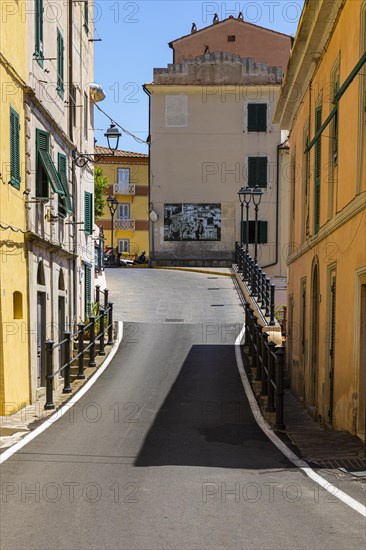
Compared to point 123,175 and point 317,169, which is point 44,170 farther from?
point 123,175

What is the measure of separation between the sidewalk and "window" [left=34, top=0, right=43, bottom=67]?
717 centimetres

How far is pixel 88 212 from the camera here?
28406 mm

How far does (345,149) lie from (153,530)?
306 inches

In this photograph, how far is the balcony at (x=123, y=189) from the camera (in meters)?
72.6

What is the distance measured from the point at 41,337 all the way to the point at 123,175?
2165 inches

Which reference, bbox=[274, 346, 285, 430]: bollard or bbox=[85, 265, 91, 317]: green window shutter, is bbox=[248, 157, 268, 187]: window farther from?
bbox=[274, 346, 285, 430]: bollard

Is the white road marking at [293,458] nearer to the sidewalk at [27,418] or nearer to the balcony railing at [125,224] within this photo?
the sidewalk at [27,418]

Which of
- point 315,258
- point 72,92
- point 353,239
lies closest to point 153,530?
point 353,239

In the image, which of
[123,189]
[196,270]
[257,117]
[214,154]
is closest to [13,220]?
[196,270]

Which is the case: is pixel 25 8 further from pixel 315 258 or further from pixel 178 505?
pixel 178 505

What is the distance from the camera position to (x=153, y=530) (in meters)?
6.54

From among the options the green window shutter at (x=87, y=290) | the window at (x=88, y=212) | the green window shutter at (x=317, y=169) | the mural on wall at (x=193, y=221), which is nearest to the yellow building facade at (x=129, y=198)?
the mural on wall at (x=193, y=221)

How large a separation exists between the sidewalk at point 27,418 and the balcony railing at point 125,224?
174 ft

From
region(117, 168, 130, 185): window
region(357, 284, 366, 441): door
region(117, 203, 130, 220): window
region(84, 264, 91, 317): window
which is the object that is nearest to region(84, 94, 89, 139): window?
region(84, 264, 91, 317): window
